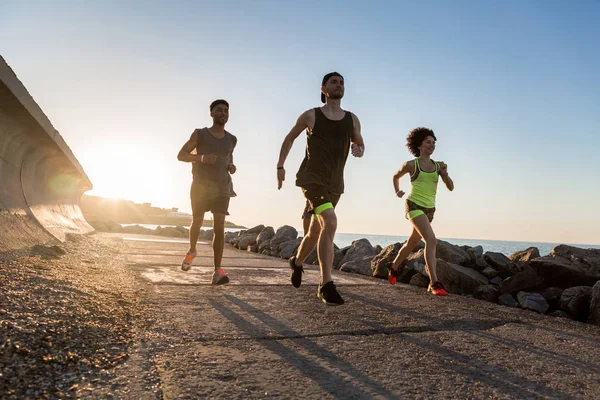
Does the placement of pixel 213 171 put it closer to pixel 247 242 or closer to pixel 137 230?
pixel 247 242

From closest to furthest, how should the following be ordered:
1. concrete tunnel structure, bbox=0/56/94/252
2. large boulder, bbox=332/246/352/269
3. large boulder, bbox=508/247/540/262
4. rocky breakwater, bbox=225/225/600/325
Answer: concrete tunnel structure, bbox=0/56/94/252
rocky breakwater, bbox=225/225/600/325
large boulder, bbox=508/247/540/262
large boulder, bbox=332/246/352/269

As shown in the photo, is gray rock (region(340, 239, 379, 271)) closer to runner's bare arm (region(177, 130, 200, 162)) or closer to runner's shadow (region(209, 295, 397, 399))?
runner's bare arm (region(177, 130, 200, 162))

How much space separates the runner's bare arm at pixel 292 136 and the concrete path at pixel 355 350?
42.9 inches

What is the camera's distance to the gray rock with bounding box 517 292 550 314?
406cm

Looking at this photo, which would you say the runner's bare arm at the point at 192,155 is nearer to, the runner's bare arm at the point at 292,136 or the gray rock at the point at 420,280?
the runner's bare arm at the point at 292,136

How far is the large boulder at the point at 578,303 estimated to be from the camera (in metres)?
3.83

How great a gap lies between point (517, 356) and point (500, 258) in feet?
14.7

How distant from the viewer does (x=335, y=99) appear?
12.0 feet

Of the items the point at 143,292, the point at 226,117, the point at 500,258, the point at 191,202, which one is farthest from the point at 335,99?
the point at 500,258

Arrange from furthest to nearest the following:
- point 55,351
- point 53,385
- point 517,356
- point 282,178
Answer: point 282,178
point 517,356
point 55,351
point 53,385

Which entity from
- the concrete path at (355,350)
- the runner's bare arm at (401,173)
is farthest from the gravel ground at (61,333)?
the runner's bare arm at (401,173)

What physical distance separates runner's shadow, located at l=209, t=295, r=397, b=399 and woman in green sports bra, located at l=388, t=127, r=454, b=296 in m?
2.58

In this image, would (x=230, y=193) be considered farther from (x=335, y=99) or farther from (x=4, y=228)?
(x=4, y=228)

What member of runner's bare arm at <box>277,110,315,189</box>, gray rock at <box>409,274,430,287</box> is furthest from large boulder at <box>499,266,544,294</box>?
runner's bare arm at <box>277,110,315,189</box>
